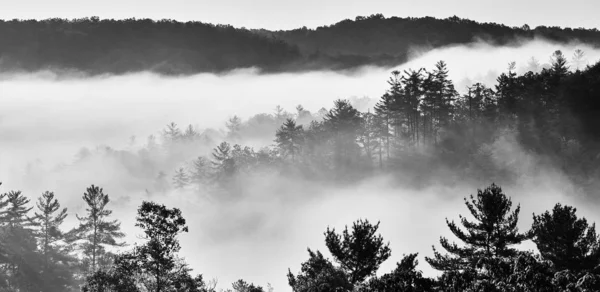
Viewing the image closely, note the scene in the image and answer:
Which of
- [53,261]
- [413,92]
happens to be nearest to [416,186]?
[413,92]

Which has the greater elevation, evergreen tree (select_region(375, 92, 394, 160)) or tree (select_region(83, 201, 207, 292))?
evergreen tree (select_region(375, 92, 394, 160))

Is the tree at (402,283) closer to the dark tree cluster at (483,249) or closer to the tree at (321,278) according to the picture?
the dark tree cluster at (483,249)

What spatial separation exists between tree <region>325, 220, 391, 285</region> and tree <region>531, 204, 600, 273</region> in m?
9.15

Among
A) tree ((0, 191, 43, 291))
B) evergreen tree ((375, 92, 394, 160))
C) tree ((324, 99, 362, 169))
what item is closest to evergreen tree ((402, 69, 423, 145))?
evergreen tree ((375, 92, 394, 160))

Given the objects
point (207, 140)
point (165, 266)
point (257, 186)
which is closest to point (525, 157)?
point (257, 186)

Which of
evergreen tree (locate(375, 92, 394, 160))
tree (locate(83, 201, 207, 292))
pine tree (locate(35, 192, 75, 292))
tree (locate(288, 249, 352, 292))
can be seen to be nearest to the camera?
tree (locate(288, 249, 352, 292))

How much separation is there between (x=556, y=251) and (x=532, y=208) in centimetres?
5583

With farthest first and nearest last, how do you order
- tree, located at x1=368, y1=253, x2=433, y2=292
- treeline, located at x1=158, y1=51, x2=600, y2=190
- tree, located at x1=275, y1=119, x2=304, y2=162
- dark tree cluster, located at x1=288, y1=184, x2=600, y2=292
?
tree, located at x1=275, y1=119, x2=304, y2=162 < treeline, located at x1=158, y1=51, x2=600, y2=190 < dark tree cluster, located at x1=288, y1=184, x2=600, y2=292 < tree, located at x1=368, y1=253, x2=433, y2=292

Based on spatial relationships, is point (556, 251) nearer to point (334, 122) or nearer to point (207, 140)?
point (334, 122)

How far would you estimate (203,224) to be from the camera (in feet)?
383

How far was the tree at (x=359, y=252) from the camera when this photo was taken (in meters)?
31.0

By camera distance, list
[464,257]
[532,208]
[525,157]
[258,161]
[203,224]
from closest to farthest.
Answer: [464,257] → [532,208] → [525,157] → [203,224] → [258,161]

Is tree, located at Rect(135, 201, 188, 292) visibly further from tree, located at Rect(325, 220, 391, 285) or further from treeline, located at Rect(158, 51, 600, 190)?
treeline, located at Rect(158, 51, 600, 190)

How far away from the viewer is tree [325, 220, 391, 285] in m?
31.0
